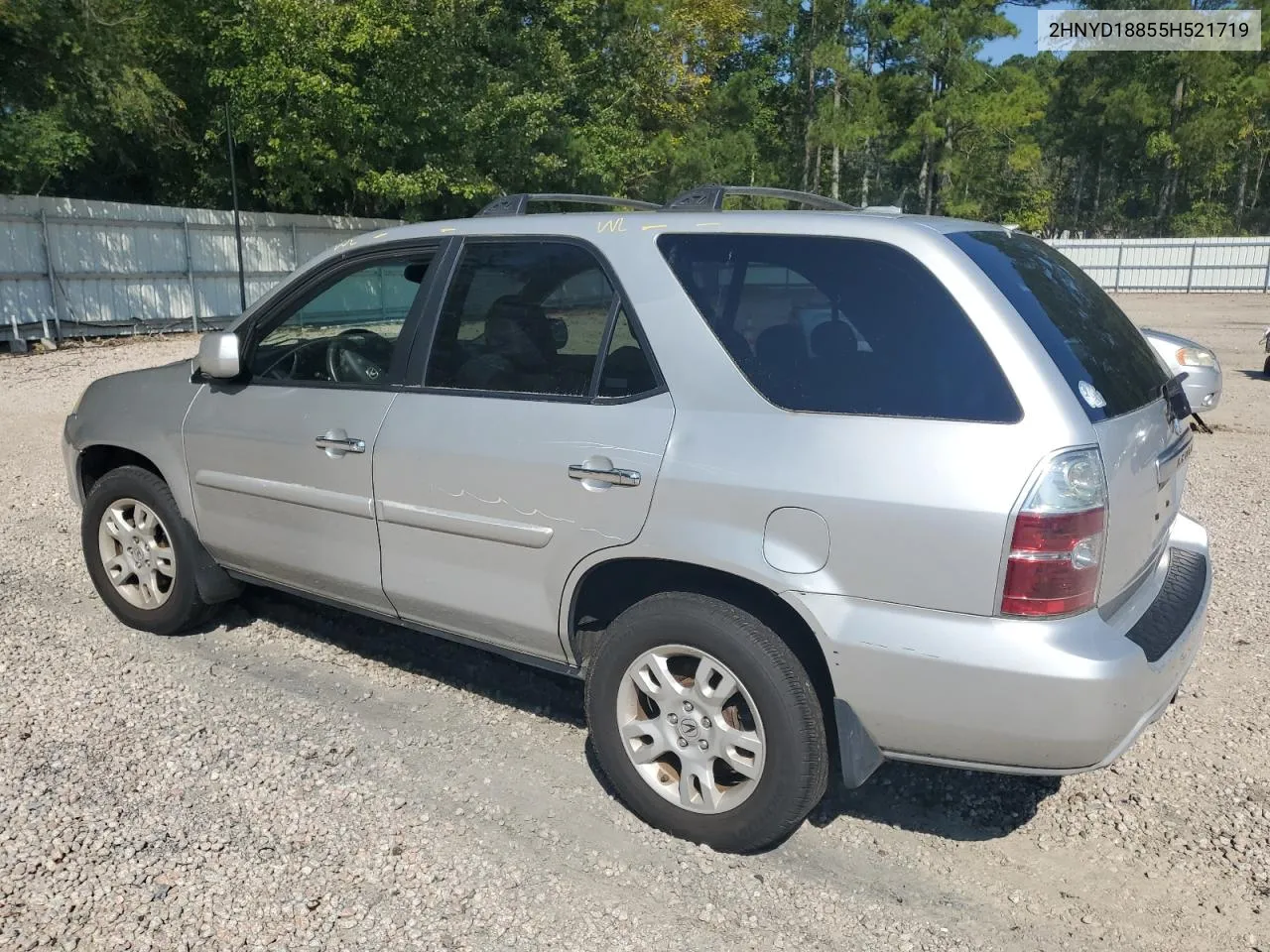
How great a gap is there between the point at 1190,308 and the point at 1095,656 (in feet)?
97.6

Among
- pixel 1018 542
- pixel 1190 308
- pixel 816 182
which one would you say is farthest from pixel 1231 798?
pixel 816 182

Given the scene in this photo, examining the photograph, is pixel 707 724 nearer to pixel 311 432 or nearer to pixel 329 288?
pixel 311 432

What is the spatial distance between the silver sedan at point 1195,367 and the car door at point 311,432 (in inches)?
255

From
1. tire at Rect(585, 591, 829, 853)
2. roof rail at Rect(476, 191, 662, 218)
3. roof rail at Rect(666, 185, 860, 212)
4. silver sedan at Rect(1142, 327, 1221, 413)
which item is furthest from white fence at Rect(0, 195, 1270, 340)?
tire at Rect(585, 591, 829, 853)

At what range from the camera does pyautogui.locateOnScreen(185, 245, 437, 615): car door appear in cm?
373

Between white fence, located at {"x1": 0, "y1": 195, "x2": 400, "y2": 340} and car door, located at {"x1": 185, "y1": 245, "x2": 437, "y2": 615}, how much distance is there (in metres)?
14.9

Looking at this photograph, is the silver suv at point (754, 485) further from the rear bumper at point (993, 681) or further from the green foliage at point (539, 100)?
the green foliage at point (539, 100)

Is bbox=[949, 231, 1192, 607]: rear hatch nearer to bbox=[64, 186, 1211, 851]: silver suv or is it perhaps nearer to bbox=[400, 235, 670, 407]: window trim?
bbox=[64, 186, 1211, 851]: silver suv

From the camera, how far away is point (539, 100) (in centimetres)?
2216

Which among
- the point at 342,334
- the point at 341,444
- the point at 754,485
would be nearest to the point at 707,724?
the point at 754,485

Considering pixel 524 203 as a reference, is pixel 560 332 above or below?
below

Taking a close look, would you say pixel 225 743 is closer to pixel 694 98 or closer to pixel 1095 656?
pixel 1095 656

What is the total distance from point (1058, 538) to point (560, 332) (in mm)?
1693

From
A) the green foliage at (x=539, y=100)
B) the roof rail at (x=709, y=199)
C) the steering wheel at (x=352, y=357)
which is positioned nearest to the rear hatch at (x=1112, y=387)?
the roof rail at (x=709, y=199)
